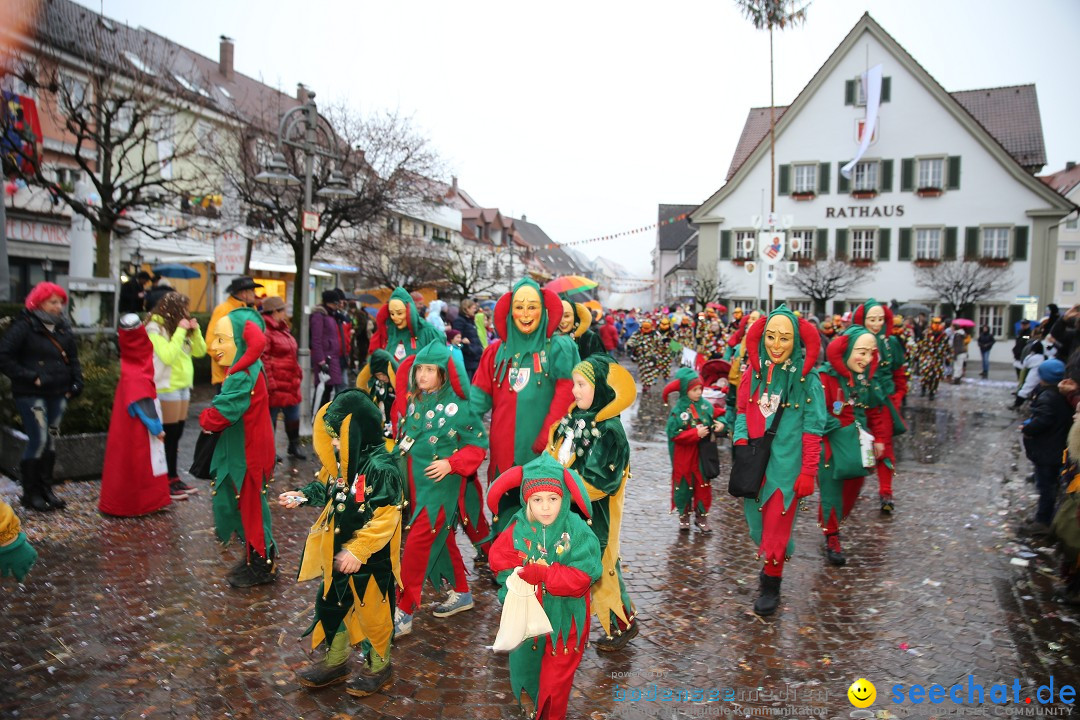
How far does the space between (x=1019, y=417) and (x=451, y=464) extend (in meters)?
15.3

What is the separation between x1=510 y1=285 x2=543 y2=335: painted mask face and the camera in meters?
5.09

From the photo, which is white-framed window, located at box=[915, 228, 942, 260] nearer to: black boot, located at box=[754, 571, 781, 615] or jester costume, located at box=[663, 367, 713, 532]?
jester costume, located at box=[663, 367, 713, 532]

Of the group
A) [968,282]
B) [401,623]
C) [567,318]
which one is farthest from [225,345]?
[968,282]

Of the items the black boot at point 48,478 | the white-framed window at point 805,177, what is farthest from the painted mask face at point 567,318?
the white-framed window at point 805,177

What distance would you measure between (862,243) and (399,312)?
32.0 meters

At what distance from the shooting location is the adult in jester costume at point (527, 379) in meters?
5.07

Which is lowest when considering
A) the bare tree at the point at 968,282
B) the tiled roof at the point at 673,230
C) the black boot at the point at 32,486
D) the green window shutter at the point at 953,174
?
the black boot at the point at 32,486

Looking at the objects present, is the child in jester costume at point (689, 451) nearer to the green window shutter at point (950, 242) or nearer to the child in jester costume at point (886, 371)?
the child in jester costume at point (886, 371)

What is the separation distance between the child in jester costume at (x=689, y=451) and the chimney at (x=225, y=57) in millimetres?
35217

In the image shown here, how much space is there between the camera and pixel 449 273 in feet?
90.7

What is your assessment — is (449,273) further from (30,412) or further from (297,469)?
(30,412)

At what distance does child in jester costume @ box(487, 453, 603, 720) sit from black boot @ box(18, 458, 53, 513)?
220 inches

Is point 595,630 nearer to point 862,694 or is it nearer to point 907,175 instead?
point 862,694

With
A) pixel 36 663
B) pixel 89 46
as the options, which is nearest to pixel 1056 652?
pixel 36 663
